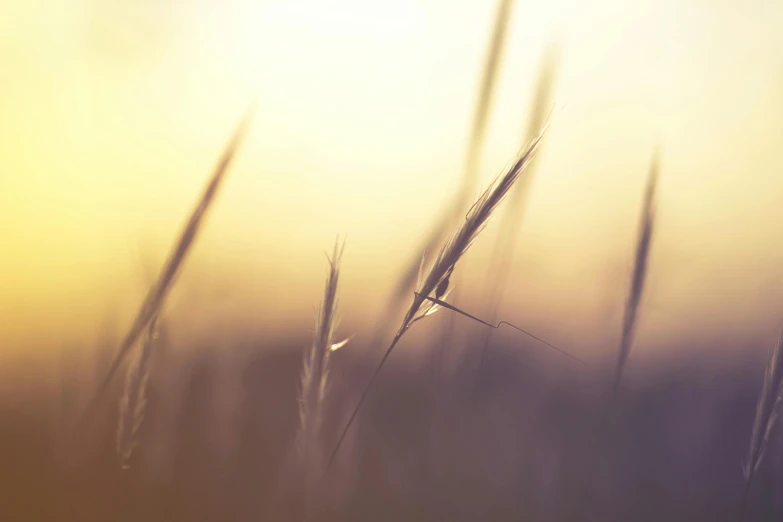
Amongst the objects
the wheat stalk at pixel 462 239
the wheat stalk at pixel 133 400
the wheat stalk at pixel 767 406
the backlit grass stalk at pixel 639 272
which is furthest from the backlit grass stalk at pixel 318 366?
the wheat stalk at pixel 767 406

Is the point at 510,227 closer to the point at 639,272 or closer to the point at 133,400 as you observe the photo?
the point at 639,272

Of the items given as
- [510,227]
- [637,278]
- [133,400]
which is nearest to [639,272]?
[637,278]

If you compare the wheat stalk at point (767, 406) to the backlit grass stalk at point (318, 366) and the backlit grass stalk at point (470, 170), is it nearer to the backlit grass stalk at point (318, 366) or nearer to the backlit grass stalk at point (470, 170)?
the backlit grass stalk at point (470, 170)

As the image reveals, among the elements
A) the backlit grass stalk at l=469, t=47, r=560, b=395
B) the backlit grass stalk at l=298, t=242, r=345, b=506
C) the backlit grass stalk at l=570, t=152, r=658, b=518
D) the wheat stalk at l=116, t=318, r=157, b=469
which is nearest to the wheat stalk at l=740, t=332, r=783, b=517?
the backlit grass stalk at l=570, t=152, r=658, b=518

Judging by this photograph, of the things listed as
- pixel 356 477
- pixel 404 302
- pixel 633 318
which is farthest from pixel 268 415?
pixel 633 318

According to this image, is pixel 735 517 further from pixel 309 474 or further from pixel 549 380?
pixel 309 474

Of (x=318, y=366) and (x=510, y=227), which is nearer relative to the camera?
(x=318, y=366)

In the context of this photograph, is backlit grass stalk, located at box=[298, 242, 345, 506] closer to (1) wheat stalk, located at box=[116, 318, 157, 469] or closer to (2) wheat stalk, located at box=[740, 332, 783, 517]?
(1) wheat stalk, located at box=[116, 318, 157, 469]

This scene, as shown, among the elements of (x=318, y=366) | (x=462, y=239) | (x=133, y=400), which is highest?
(x=462, y=239)
